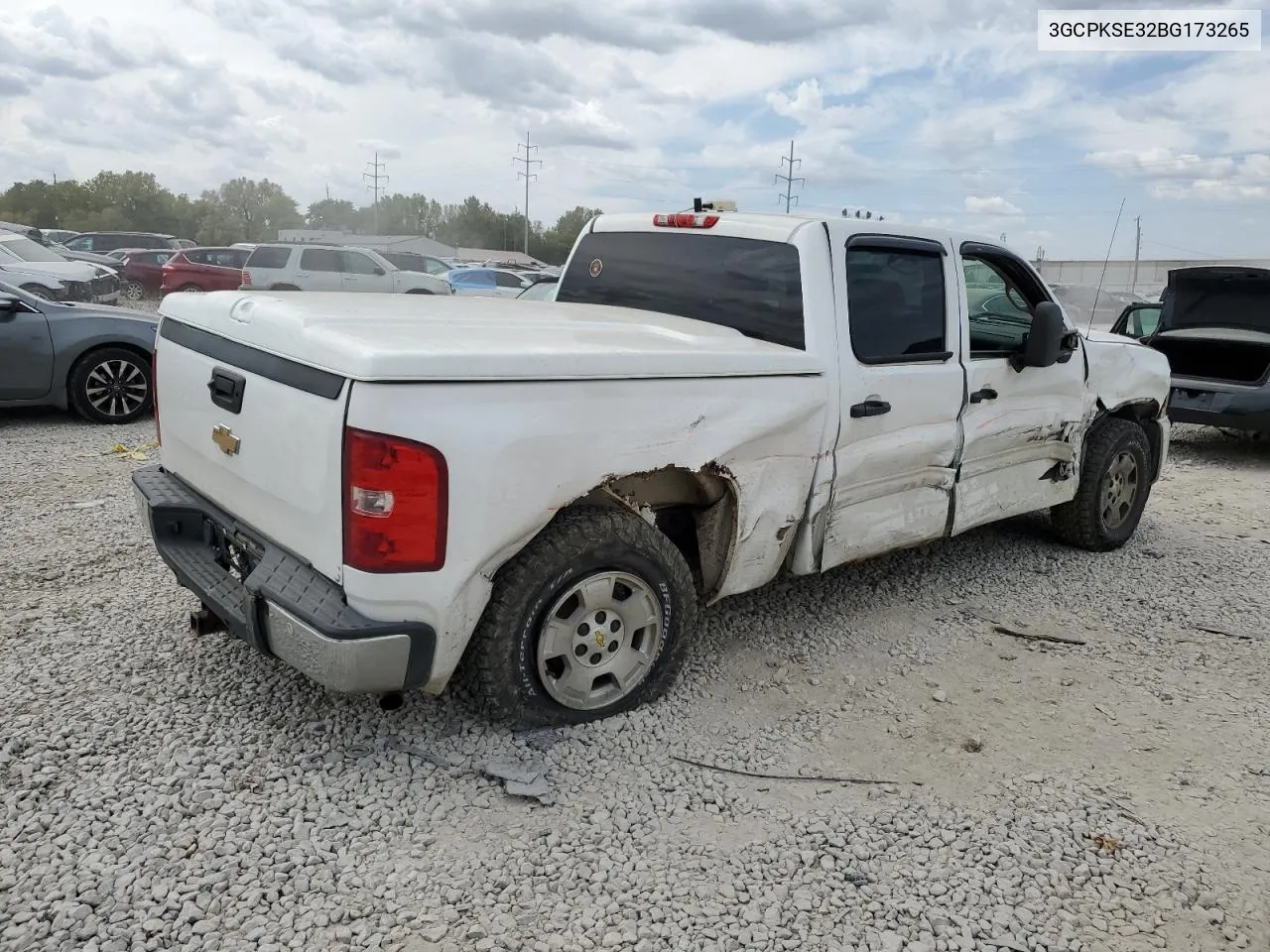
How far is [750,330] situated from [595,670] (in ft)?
4.96

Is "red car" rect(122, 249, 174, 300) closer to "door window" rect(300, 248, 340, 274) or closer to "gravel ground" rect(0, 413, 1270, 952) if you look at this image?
"door window" rect(300, 248, 340, 274)

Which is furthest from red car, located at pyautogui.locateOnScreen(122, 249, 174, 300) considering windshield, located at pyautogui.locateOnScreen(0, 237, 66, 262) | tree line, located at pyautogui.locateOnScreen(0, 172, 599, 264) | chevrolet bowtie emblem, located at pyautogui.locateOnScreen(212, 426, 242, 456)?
tree line, located at pyautogui.locateOnScreen(0, 172, 599, 264)


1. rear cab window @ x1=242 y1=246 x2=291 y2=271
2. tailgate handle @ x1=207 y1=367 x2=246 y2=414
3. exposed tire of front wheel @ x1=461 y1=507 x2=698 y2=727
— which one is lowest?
exposed tire of front wheel @ x1=461 y1=507 x2=698 y2=727

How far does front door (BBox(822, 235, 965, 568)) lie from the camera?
151 inches

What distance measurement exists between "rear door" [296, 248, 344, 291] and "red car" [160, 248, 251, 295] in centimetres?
245

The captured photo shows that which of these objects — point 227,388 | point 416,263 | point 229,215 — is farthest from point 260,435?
point 229,215

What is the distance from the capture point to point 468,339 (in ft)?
9.49

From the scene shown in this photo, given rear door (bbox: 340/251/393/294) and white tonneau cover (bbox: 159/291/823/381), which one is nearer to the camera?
white tonneau cover (bbox: 159/291/823/381)

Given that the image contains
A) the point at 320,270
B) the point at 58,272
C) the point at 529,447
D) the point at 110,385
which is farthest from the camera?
the point at 320,270

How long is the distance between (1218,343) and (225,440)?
933 centimetres

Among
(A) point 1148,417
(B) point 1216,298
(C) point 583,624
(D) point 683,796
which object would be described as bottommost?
(D) point 683,796

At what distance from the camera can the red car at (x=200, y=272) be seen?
69.7 feet

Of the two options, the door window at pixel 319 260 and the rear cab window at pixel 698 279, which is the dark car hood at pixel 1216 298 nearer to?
the rear cab window at pixel 698 279

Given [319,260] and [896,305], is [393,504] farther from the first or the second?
[319,260]
